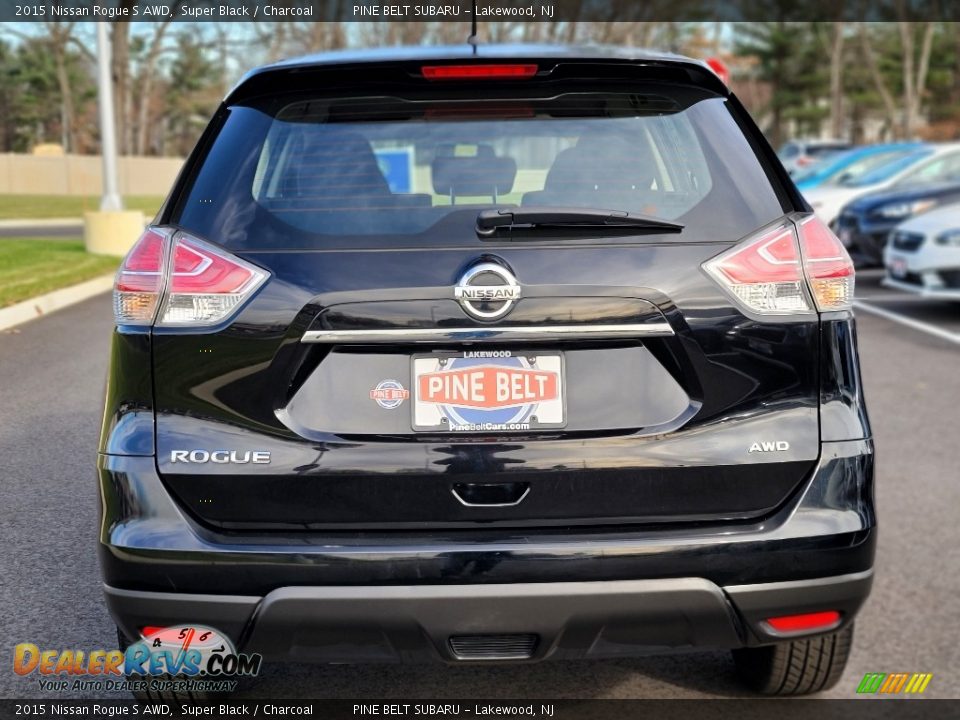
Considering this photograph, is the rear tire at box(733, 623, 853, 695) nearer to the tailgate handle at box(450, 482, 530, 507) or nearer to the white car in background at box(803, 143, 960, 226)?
the tailgate handle at box(450, 482, 530, 507)

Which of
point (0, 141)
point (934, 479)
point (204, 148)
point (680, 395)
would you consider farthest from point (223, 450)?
point (0, 141)

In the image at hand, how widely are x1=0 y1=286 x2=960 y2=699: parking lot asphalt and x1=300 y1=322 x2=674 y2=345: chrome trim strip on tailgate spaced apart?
1.25 m

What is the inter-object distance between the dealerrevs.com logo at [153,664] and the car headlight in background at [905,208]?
12804mm

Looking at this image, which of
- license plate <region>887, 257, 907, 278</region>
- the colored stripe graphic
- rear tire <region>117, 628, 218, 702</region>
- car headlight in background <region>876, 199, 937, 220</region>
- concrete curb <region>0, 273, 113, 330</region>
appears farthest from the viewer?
car headlight in background <region>876, 199, 937, 220</region>

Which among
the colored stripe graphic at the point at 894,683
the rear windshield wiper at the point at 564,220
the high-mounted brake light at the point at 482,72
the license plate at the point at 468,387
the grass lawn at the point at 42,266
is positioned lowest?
the grass lawn at the point at 42,266

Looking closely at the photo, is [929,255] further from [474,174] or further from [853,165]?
[853,165]

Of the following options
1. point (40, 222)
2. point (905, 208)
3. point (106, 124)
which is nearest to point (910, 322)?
point (905, 208)

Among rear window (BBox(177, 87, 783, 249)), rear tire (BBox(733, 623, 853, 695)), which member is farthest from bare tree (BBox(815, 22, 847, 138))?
rear window (BBox(177, 87, 783, 249))

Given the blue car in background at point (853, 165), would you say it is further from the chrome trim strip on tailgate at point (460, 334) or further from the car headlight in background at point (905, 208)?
the chrome trim strip on tailgate at point (460, 334)

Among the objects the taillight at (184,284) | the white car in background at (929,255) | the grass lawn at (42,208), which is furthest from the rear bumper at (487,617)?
the grass lawn at (42,208)

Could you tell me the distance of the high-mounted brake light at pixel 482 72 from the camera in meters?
2.83

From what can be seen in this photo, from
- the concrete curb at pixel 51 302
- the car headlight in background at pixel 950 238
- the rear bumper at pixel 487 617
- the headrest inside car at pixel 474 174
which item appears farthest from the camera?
the car headlight in background at pixel 950 238

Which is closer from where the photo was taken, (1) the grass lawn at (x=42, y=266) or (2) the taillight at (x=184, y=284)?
(2) the taillight at (x=184, y=284)

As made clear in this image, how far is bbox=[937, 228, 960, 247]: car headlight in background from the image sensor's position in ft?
36.1
